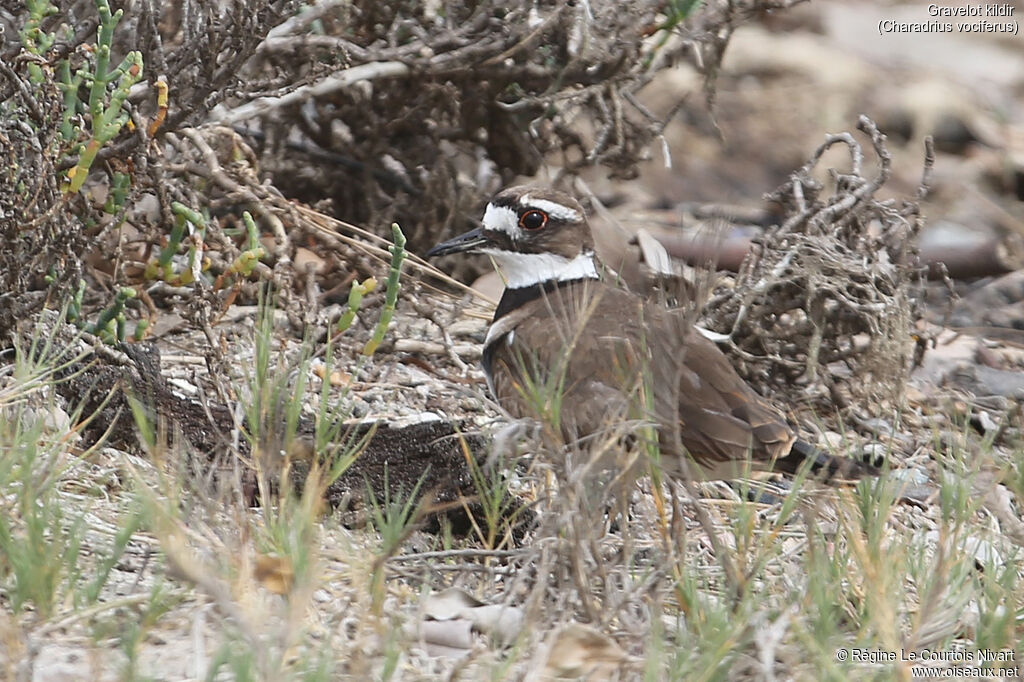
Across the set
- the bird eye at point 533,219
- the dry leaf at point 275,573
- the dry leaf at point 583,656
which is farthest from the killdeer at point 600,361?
the dry leaf at point 275,573

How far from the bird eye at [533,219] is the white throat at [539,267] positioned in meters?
0.11

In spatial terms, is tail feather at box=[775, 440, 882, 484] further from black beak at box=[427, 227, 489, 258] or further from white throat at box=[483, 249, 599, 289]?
black beak at box=[427, 227, 489, 258]

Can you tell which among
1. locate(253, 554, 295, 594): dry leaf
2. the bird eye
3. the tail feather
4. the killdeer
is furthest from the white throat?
locate(253, 554, 295, 594): dry leaf

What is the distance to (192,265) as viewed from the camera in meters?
4.69

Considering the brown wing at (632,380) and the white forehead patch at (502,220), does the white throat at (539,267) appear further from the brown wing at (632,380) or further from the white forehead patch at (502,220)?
the brown wing at (632,380)

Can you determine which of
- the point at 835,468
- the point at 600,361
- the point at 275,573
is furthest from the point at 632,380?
the point at 275,573

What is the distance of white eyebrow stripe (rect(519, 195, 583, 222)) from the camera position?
505 cm

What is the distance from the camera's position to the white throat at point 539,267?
16.8ft

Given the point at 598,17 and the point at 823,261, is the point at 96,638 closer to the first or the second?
the point at 823,261

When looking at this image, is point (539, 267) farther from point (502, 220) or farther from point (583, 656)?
point (583, 656)

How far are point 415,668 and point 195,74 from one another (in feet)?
8.43

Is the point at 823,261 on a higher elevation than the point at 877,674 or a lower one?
higher

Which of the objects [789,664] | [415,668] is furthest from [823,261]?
[415,668]

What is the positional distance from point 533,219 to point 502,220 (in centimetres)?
11
